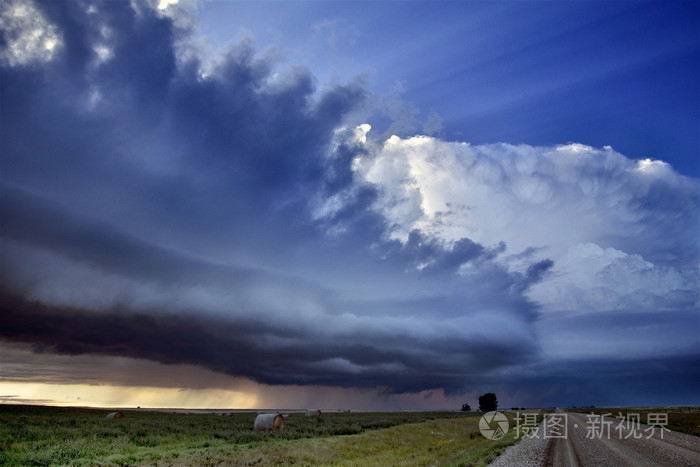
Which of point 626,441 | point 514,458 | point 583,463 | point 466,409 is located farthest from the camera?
point 466,409

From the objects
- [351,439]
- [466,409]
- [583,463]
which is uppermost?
[583,463]

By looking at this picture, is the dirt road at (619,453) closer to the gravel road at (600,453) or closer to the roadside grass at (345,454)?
the gravel road at (600,453)

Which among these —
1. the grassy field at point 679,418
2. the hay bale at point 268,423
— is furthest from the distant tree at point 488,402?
the hay bale at point 268,423

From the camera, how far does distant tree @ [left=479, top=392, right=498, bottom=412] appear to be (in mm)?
150800

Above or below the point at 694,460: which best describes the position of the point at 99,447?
below

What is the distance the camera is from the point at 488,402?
15162 centimetres

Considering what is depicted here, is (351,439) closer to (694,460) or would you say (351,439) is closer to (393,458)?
(393,458)

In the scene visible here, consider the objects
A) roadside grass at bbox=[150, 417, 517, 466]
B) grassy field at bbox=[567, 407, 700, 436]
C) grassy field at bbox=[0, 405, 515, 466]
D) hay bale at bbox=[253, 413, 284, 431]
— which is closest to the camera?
grassy field at bbox=[0, 405, 515, 466]

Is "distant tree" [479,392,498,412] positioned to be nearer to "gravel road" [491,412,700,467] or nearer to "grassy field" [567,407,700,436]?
"grassy field" [567,407,700,436]

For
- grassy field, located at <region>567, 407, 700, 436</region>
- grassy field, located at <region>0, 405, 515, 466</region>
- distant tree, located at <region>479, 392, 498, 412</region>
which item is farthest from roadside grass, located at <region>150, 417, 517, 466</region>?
distant tree, located at <region>479, 392, 498, 412</region>

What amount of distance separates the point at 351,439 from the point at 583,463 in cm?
1974

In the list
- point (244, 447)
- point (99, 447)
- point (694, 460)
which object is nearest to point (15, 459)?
point (99, 447)

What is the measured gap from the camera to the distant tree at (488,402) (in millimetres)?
150800

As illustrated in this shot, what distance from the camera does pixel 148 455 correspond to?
24.4m
